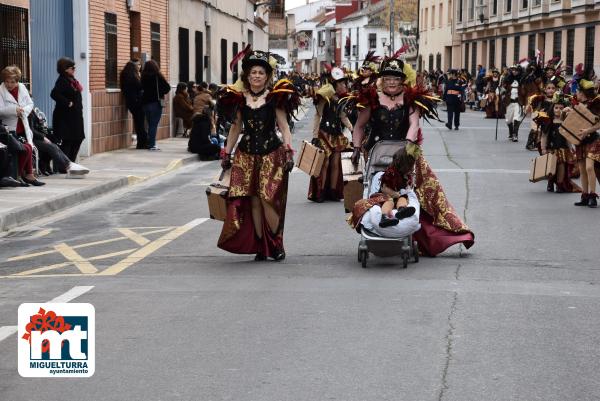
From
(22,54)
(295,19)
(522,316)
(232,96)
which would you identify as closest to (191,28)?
(22,54)

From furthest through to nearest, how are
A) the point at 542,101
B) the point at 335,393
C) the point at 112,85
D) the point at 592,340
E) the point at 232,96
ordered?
the point at 112,85 < the point at 542,101 < the point at 232,96 < the point at 592,340 < the point at 335,393

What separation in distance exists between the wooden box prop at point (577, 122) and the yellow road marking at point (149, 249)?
498 cm

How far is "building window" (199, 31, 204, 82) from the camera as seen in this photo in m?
36.3

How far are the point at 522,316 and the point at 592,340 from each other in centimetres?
74

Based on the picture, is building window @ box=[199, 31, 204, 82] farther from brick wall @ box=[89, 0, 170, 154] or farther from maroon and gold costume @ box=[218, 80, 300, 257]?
maroon and gold costume @ box=[218, 80, 300, 257]

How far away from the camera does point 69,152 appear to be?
1933 centimetres

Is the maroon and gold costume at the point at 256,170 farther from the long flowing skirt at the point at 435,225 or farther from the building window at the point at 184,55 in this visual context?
the building window at the point at 184,55

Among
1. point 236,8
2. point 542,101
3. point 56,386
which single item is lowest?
point 56,386

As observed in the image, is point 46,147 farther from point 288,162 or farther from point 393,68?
point 393,68

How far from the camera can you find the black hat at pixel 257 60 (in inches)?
399

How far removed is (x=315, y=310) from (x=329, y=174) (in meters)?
7.75

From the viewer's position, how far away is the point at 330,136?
51.9ft

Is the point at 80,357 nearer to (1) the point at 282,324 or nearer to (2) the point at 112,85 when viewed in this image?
(1) the point at 282,324

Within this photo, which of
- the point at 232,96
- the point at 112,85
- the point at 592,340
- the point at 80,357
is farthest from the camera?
the point at 112,85
